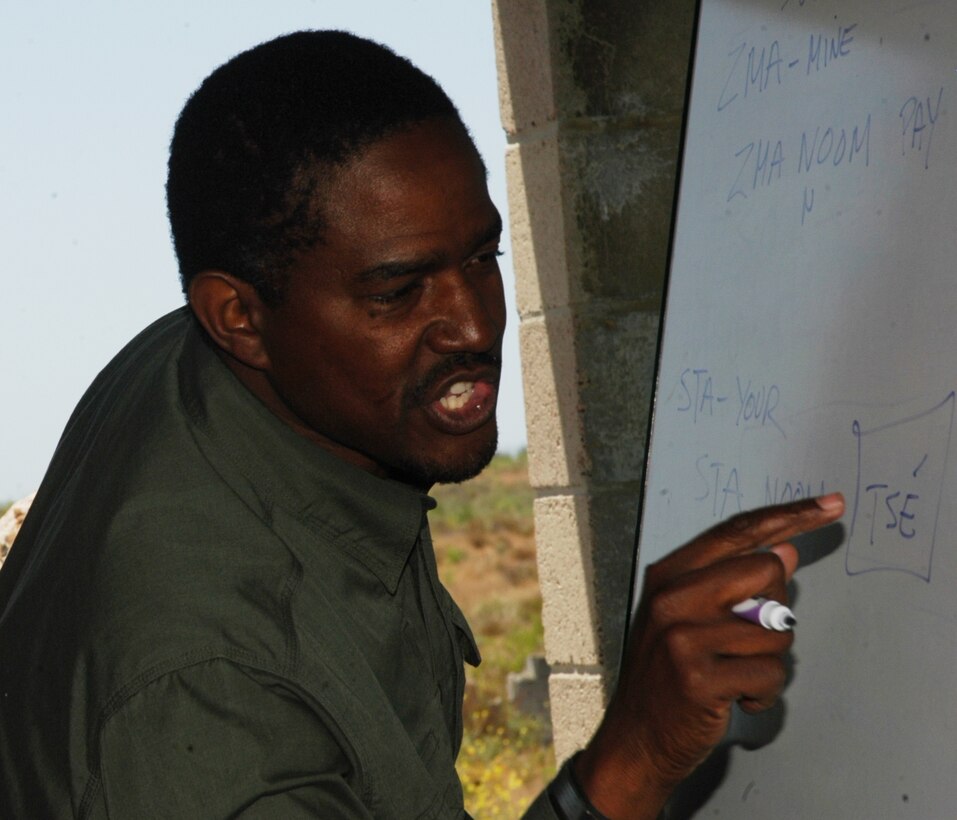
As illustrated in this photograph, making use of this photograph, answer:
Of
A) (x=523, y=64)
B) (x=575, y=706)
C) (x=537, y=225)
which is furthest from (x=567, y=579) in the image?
(x=523, y=64)

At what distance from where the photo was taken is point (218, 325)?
151 cm

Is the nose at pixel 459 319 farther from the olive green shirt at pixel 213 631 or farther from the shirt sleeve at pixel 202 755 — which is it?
the shirt sleeve at pixel 202 755

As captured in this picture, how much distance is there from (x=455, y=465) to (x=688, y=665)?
0.36 metres

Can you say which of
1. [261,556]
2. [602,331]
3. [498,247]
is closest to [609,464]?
[602,331]

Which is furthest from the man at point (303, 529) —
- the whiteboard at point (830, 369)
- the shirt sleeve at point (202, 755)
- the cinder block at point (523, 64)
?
the cinder block at point (523, 64)

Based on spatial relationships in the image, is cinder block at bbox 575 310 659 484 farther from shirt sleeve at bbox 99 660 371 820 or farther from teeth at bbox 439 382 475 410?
shirt sleeve at bbox 99 660 371 820

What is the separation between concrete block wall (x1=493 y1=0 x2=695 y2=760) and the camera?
2.71 meters

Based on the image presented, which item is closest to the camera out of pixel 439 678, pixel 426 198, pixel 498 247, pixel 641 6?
pixel 426 198

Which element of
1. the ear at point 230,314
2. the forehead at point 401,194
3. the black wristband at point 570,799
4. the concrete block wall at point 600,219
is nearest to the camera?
the black wristband at point 570,799

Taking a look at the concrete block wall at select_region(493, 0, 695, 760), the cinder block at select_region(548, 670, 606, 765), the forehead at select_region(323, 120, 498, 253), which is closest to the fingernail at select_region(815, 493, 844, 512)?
the forehead at select_region(323, 120, 498, 253)

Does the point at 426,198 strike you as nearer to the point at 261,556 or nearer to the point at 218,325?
the point at 218,325

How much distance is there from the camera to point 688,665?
1.23 m

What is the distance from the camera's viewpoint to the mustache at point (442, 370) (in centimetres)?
144

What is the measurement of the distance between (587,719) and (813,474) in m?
1.43
